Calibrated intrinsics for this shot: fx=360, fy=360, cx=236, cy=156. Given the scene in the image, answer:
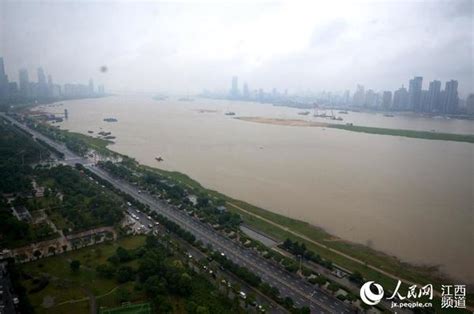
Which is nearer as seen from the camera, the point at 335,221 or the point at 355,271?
the point at 355,271

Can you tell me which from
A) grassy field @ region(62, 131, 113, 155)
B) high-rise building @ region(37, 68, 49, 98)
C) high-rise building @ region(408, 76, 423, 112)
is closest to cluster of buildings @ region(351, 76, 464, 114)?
high-rise building @ region(408, 76, 423, 112)

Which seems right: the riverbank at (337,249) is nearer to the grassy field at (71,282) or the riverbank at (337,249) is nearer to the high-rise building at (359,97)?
the grassy field at (71,282)

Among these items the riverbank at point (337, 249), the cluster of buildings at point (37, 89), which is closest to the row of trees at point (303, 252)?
the riverbank at point (337, 249)

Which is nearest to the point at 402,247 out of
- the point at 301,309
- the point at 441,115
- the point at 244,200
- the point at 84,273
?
the point at 301,309

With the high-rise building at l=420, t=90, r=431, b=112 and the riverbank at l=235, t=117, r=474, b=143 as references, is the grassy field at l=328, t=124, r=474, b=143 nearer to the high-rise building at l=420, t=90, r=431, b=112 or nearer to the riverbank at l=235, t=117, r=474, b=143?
the riverbank at l=235, t=117, r=474, b=143

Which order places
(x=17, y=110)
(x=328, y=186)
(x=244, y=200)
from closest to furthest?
(x=244, y=200), (x=328, y=186), (x=17, y=110)

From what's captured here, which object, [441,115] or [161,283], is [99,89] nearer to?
[441,115]

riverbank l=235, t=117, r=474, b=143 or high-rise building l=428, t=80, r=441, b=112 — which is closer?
riverbank l=235, t=117, r=474, b=143
